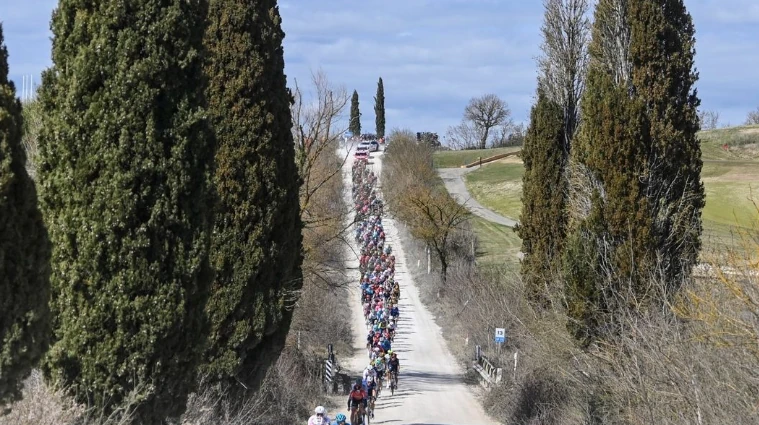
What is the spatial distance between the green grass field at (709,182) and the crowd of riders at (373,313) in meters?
7.98

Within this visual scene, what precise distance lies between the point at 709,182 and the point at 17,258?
75.8 meters

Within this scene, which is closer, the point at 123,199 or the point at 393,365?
the point at 123,199

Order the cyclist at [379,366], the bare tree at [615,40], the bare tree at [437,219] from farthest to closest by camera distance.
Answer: the bare tree at [437,219], the cyclist at [379,366], the bare tree at [615,40]

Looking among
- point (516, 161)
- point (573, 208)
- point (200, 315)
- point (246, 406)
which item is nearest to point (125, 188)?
point (200, 315)

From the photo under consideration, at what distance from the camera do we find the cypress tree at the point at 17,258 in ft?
23.0

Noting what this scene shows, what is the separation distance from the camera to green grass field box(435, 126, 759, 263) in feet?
209

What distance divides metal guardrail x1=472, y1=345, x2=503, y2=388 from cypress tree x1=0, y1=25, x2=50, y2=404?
74.6 ft

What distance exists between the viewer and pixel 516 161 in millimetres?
114188

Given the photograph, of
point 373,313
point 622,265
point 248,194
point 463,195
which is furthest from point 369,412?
point 463,195

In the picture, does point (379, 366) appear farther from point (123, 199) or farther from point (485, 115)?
point (485, 115)

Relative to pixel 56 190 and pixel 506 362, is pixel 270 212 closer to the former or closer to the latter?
pixel 56 190

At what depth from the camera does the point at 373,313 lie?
4344 cm

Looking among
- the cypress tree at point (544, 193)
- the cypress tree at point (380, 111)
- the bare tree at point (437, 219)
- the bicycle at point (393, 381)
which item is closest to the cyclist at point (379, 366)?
the bicycle at point (393, 381)

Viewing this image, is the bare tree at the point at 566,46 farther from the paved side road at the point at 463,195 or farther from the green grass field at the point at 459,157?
the green grass field at the point at 459,157
